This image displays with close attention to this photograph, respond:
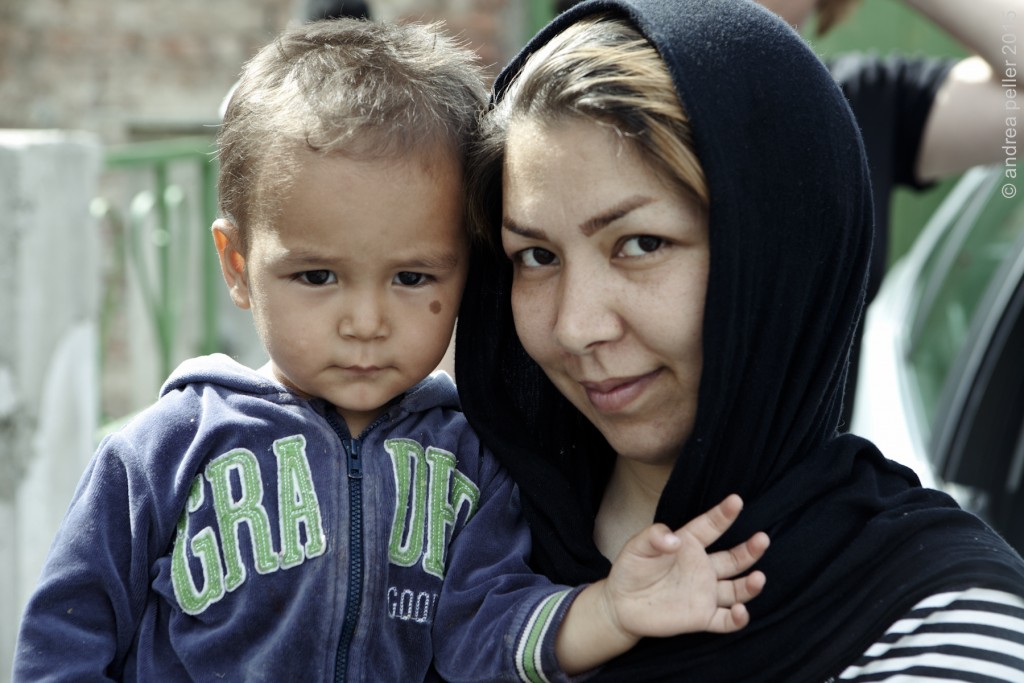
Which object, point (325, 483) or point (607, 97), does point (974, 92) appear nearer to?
point (607, 97)

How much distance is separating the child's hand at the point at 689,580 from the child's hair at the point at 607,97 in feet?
1.44

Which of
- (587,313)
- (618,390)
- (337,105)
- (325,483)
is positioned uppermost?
(337,105)

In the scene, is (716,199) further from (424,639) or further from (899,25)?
(899,25)

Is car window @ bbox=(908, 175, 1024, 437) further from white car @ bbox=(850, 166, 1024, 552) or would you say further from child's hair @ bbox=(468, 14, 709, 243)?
child's hair @ bbox=(468, 14, 709, 243)

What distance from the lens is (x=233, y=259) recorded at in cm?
201

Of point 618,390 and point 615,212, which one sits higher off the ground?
point 615,212

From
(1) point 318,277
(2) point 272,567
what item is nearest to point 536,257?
(1) point 318,277

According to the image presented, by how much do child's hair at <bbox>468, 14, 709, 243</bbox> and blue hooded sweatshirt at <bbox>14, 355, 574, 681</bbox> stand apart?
1.64 ft

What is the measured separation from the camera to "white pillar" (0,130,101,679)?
357 cm

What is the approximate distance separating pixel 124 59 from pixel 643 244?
24.2 ft

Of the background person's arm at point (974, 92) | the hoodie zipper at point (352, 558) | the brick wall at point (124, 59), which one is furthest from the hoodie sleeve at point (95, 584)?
the brick wall at point (124, 59)

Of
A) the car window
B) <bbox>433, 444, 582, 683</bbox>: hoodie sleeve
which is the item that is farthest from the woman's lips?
the car window

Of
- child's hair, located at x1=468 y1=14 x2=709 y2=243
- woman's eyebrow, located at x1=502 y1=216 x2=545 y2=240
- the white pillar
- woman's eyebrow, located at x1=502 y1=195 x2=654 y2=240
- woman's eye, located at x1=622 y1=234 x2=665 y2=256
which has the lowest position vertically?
the white pillar

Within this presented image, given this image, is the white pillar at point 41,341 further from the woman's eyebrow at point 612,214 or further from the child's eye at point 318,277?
the woman's eyebrow at point 612,214
